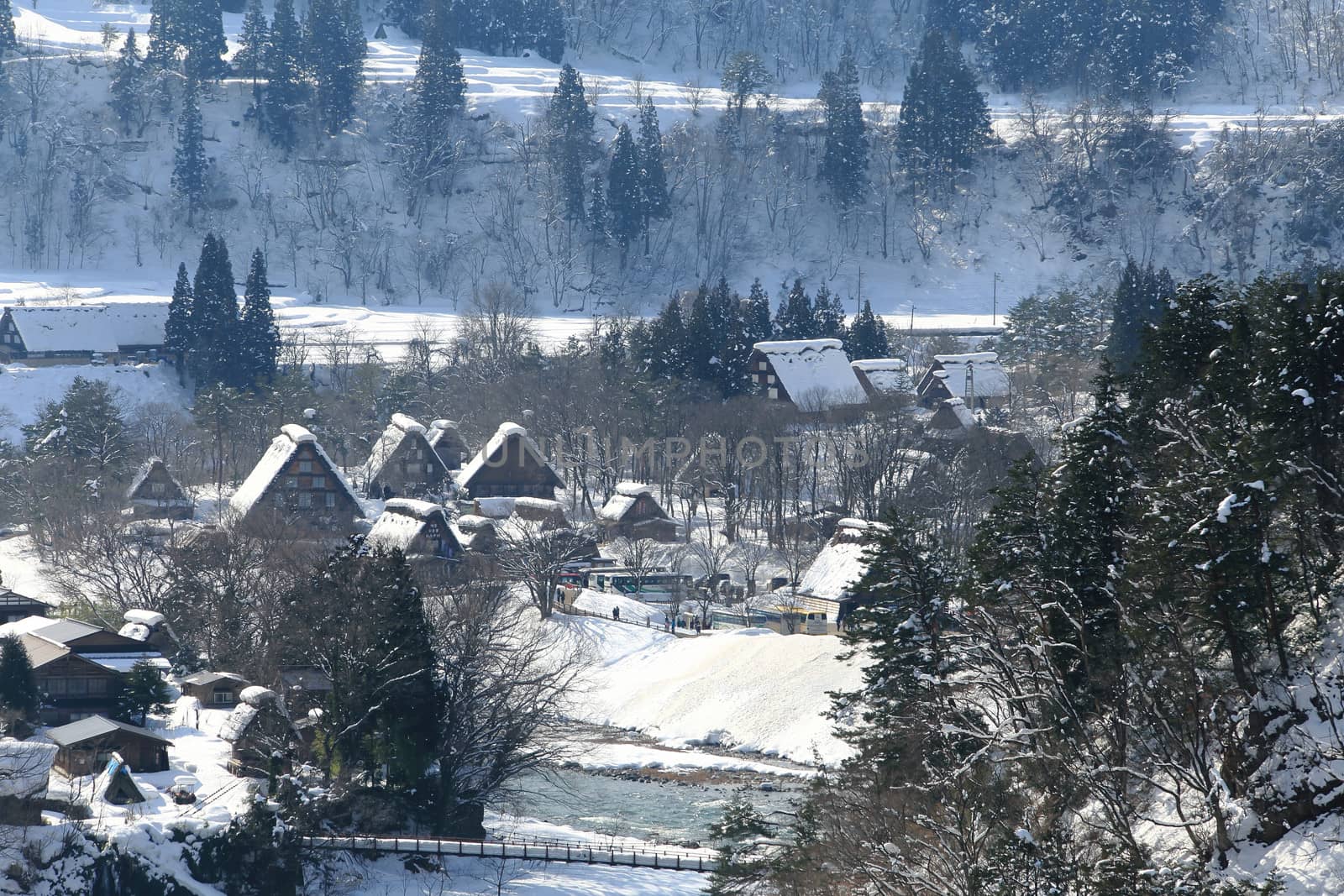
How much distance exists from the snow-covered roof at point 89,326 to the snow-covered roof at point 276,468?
26.7 m

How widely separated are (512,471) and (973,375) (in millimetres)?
23043

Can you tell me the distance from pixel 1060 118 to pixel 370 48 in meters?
50.3

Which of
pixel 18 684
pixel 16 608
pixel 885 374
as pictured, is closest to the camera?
pixel 18 684

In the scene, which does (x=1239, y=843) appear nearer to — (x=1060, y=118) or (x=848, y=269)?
(x=848, y=269)

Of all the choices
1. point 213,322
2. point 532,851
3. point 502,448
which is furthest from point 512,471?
point 532,851

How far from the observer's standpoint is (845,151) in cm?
11031

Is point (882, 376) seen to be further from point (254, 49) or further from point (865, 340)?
point (254, 49)

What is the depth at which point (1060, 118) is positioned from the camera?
4528 inches

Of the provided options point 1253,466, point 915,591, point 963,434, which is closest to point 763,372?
point 963,434

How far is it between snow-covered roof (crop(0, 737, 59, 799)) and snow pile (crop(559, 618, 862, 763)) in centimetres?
1580

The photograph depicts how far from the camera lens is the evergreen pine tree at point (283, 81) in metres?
114

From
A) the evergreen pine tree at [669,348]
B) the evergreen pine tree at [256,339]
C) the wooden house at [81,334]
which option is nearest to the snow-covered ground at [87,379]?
the wooden house at [81,334]

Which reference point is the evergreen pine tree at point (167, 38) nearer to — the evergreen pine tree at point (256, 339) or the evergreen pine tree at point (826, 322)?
the evergreen pine tree at point (256, 339)

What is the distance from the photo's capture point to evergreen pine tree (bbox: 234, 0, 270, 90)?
4577 inches
